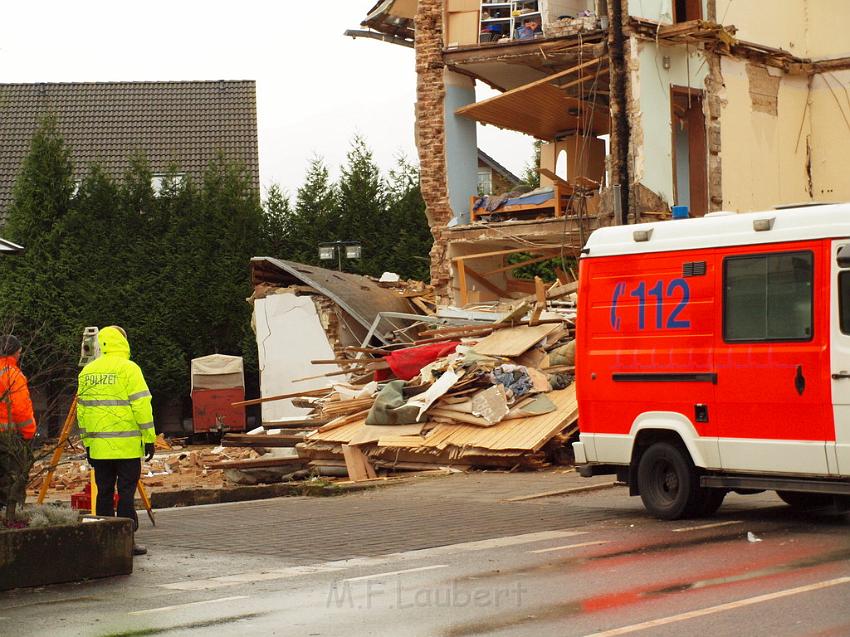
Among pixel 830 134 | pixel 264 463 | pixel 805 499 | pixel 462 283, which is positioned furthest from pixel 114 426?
pixel 830 134

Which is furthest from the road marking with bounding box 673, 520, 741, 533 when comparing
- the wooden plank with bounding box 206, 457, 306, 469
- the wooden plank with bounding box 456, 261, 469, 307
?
the wooden plank with bounding box 456, 261, 469, 307

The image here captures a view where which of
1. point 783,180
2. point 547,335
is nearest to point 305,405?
point 547,335

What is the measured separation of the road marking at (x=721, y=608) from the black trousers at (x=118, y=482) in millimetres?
5609

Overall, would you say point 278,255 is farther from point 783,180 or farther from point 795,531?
point 795,531

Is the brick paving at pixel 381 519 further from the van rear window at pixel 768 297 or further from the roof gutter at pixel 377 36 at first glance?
the roof gutter at pixel 377 36

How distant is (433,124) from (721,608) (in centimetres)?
2203

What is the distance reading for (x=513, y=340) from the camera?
19641mm

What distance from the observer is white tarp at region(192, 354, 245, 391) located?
33.9 metres

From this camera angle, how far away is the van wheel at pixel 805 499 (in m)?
12.2

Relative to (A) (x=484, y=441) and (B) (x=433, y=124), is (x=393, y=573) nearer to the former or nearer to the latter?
(A) (x=484, y=441)

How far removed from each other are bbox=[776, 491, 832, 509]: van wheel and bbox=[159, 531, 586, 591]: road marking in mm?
2169

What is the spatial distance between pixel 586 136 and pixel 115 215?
13417mm

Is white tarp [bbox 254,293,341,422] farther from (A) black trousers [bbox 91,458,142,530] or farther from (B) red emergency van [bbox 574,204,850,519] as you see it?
(A) black trousers [bbox 91,458,142,530]

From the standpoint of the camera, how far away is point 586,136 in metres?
28.8
